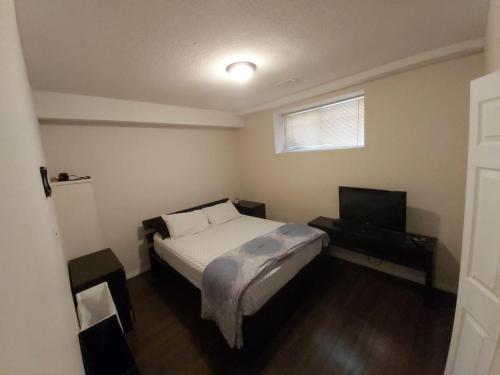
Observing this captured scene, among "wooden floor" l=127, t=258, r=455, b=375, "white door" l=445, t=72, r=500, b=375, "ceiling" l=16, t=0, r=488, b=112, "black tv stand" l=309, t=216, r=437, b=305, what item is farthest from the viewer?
"black tv stand" l=309, t=216, r=437, b=305

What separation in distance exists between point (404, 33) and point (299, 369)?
2.68 m

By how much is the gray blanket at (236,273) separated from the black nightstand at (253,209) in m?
1.29

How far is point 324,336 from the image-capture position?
1.81 meters

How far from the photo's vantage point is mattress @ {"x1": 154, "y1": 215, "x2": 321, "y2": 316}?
173 centimetres

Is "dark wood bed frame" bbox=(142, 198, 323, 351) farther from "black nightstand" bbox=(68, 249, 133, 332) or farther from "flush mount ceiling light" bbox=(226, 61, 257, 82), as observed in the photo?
"flush mount ceiling light" bbox=(226, 61, 257, 82)

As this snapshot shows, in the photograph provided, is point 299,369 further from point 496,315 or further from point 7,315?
point 7,315

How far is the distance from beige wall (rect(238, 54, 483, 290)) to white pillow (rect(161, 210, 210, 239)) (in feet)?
6.26

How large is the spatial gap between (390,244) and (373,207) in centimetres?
45

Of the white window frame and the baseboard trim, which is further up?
the white window frame

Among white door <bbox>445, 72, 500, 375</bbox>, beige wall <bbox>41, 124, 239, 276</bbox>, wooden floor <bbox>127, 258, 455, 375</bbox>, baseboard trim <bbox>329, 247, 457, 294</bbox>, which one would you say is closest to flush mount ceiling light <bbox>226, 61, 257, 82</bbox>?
white door <bbox>445, 72, 500, 375</bbox>

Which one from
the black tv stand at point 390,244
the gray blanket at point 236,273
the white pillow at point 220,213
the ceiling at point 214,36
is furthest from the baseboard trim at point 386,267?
the ceiling at point 214,36

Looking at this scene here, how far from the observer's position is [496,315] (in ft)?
3.13

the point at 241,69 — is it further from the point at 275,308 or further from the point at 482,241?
the point at 275,308

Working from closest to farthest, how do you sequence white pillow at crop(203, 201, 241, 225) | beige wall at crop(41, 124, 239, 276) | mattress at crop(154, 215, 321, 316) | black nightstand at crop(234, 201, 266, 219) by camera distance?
mattress at crop(154, 215, 321, 316)
beige wall at crop(41, 124, 239, 276)
white pillow at crop(203, 201, 241, 225)
black nightstand at crop(234, 201, 266, 219)
